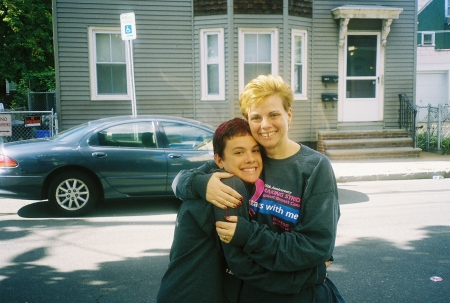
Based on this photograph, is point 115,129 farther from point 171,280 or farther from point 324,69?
point 324,69

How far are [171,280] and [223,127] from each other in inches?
27.0

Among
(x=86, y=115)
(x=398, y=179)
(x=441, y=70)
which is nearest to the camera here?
(x=398, y=179)

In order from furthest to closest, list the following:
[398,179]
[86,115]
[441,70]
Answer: [441,70] → [86,115] → [398,179]

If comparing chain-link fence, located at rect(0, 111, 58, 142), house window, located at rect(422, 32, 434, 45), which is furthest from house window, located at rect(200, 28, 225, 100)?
house window, located at rect(422, 32, 434, 45)

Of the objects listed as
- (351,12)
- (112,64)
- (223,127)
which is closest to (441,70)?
(351,12)

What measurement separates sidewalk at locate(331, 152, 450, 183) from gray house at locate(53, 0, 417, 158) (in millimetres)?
900

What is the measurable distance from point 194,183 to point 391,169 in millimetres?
10058

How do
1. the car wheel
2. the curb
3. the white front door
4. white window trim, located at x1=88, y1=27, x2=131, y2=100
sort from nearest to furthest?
the car wheel
the curb
white window trim, located at x1=88, y1=27, x2=131, y2=100
the white front door

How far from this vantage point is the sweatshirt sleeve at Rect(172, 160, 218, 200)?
6.32 ft

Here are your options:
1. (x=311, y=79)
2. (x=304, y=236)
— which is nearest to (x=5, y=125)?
(x=311, y=79)

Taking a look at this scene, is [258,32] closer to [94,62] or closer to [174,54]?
[174,54]

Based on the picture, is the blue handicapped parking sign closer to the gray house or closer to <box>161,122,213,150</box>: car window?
<box>161,122,213,150</box>: car window

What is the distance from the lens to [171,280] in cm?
195

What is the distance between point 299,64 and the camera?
13.4m
